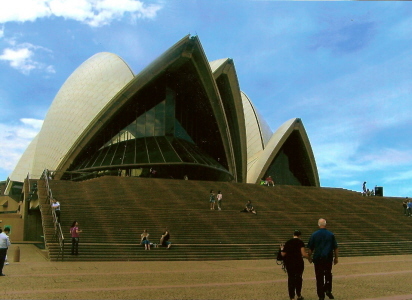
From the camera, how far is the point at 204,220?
16016mm

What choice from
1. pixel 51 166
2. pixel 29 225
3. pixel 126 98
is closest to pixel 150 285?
pixel 29 225

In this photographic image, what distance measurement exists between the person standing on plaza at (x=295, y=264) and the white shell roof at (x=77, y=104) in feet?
85.0

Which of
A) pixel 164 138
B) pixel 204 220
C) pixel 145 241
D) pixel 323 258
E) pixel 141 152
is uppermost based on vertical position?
pixel 164 138

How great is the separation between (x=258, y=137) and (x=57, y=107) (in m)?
17.6

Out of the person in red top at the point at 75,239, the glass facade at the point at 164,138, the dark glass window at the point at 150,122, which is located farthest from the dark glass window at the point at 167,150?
the person in red top at the point at 75,239

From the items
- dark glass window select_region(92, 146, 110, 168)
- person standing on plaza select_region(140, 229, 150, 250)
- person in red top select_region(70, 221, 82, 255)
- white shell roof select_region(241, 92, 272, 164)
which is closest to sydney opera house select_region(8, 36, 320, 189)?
dark glass window select_region(92, 146, 110, 168)

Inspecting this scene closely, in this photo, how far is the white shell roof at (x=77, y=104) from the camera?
31656 millimetres

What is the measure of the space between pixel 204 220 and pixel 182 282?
8.51 m

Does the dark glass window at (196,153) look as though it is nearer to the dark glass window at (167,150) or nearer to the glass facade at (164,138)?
the glass facade at (164,138)

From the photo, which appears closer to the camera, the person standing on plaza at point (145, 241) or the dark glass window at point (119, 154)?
the person standing on plaza at point (145, 241)

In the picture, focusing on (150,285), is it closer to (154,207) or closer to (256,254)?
(256,254)

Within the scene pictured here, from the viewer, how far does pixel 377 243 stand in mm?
15320

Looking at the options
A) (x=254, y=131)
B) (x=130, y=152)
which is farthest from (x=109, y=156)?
(x=254, y=131)

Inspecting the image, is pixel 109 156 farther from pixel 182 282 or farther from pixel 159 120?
pixel 182 282
